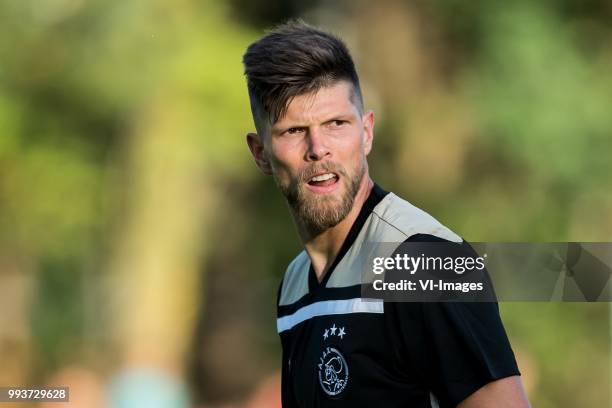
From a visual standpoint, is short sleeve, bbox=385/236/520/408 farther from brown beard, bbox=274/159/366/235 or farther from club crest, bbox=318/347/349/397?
brown beard, bbox=274/159/366/235

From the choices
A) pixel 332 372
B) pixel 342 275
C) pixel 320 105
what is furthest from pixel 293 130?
pixel 332 372

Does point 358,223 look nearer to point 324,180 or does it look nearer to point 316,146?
point 324,180

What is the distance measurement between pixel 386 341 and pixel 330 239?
0.59 m

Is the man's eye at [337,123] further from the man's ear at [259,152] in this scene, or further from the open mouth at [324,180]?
the man's ear at [259,152]

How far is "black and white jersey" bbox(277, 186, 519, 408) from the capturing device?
301cm

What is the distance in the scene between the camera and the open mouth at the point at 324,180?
11.5 feet

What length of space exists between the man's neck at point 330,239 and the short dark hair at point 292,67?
0.94 feet

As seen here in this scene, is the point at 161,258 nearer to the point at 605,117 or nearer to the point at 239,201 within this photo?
the point at 239,201

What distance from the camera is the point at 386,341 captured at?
10.3ft

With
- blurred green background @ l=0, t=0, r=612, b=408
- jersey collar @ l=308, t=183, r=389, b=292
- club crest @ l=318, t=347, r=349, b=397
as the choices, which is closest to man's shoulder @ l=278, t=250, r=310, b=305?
jersey collar @ l=308, t=183, r=389, b=292

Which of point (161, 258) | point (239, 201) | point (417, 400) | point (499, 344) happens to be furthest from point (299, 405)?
point (239, 201)

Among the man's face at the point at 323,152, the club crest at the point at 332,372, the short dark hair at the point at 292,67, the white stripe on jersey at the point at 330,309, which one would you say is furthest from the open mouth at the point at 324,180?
the club crest at the point at 332,372

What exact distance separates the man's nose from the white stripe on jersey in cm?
45

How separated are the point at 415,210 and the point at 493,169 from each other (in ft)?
37.3
